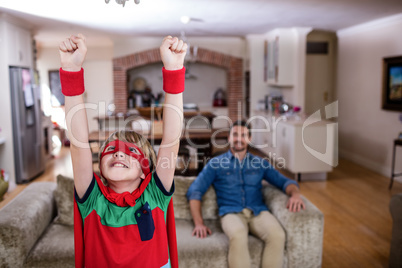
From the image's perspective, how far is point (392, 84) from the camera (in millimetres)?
5324

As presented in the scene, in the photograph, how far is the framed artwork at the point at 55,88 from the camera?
9.08m

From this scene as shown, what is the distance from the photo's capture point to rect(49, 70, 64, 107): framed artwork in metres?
9.08

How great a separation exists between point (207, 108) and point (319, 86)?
2.56 m

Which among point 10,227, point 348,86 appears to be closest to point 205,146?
point 10,227

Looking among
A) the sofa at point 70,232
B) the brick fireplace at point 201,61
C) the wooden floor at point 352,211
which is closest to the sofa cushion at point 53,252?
the sofa at point 70,232

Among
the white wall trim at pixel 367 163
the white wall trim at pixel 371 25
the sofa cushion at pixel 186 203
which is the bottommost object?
the white wall trim at pixel 367 163

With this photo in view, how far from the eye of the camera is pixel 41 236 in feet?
→ 7.55

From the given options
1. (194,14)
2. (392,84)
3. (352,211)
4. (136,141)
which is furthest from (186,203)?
(392,84)

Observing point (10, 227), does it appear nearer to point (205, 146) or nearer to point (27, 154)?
point (205, 146)

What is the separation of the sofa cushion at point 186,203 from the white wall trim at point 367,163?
12.1 ft

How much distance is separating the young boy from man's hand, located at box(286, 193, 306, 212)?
1.23m

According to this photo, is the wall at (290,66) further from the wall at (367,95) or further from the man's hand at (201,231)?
the man's hand at (201,231)

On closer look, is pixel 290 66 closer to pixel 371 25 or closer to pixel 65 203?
pixel 371 25

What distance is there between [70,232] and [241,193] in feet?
3.66
